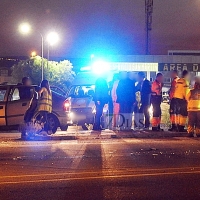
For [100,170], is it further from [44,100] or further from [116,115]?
[116,115]

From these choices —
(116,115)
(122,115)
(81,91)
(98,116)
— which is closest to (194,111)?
(122,115)

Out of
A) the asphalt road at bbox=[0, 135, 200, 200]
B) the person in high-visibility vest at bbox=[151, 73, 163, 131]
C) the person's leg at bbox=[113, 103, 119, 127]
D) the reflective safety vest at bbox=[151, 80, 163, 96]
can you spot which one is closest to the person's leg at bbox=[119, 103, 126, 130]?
the person's leg at bbox=[113, 103, 119, 127]

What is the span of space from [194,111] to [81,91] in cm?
452

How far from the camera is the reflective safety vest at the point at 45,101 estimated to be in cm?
1506

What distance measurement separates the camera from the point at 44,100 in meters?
15.1

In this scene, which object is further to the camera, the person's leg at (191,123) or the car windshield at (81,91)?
the car windshield at (81,91)

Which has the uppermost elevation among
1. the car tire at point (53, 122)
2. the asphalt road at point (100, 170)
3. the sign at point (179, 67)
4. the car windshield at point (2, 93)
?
the sign at point (179, 67)

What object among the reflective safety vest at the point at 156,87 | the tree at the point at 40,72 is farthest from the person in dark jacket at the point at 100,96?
the tree at the point at 40,72

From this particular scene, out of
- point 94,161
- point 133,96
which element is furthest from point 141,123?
point 94,161

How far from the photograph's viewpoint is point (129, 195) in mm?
7215

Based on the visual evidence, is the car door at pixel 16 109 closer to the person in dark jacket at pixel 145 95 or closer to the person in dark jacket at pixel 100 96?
the person in dark jacket at pixel 100 96

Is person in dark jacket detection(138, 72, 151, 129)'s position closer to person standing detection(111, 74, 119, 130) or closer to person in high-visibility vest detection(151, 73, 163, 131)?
person in high-visibility vest detection(151, 73, 163, 131)

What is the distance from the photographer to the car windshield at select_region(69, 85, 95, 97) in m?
18.0

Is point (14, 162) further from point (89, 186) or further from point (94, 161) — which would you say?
point (89, 186)
